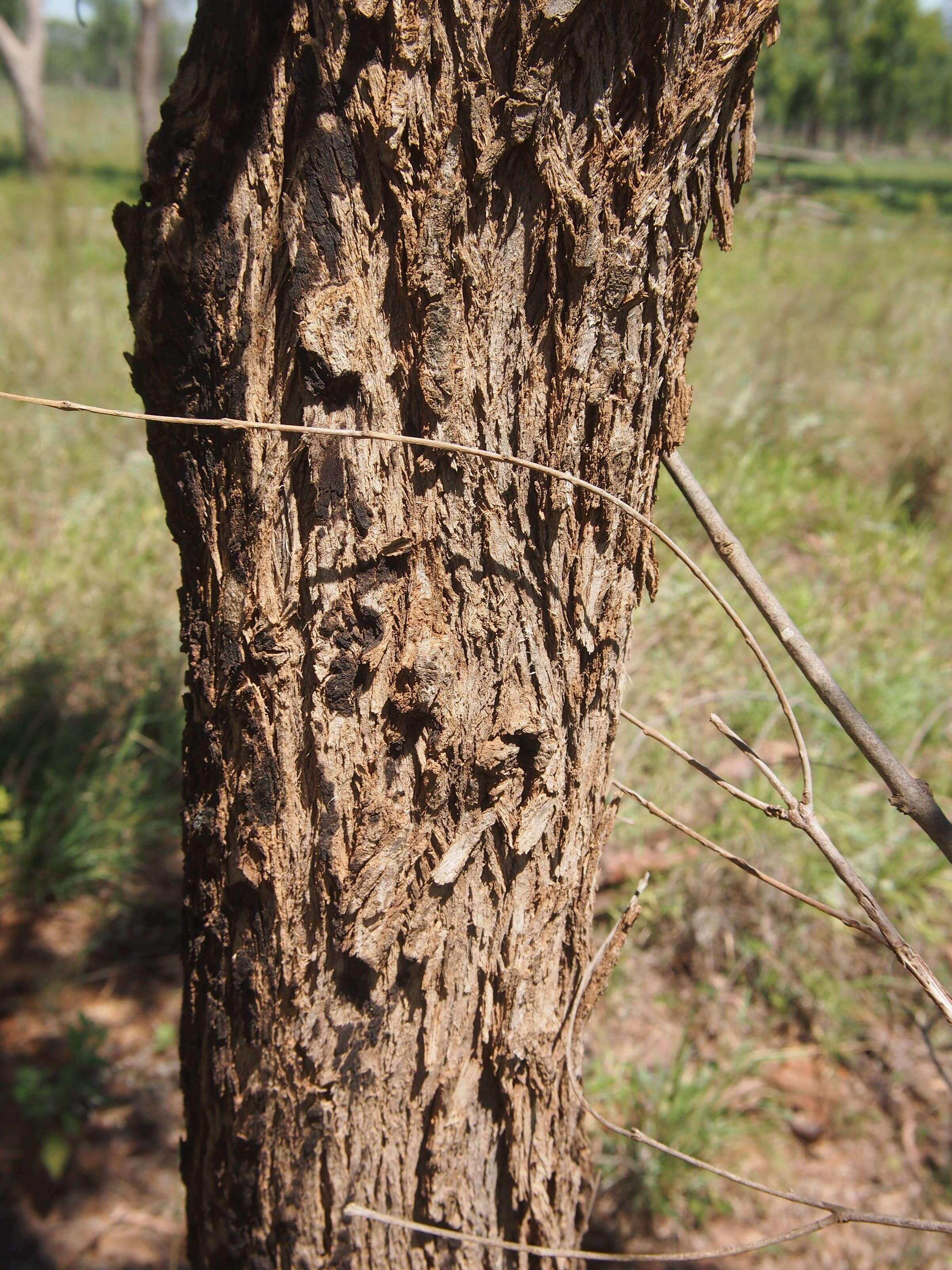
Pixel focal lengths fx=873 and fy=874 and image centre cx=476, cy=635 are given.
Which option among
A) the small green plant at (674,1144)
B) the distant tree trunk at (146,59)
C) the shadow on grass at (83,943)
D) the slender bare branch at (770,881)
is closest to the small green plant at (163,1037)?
the shadow on grass at (83,943)

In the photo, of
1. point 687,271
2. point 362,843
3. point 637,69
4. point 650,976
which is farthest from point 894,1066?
point 637,69

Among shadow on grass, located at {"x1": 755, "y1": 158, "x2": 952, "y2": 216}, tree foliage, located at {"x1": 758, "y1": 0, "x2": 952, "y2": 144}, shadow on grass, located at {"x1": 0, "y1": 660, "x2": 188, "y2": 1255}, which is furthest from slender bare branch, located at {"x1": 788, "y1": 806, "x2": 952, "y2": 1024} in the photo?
tree foliage, located at {"x1": 758, "y1": 0, "x2": 952, "y2": 144}

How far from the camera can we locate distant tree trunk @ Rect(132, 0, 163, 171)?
7934mm

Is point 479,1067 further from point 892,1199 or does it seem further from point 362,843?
point 892,1199

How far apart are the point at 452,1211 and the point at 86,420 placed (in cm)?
401

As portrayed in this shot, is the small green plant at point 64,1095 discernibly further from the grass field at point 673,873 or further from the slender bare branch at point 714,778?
the slender bare branch at point 714,778

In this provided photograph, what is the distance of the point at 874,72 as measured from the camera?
41219 mm

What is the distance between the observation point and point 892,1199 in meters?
1.93

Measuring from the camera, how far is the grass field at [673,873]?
188cm

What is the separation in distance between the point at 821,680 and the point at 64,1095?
1787mm

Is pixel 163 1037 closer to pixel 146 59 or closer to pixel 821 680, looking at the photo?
pixel 821 680

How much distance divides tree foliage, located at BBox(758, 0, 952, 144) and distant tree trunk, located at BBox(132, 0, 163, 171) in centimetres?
2968

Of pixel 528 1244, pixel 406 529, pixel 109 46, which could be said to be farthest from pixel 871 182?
pixel 109 46

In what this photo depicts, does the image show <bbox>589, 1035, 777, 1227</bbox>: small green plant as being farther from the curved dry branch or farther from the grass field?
the curved dry branch
